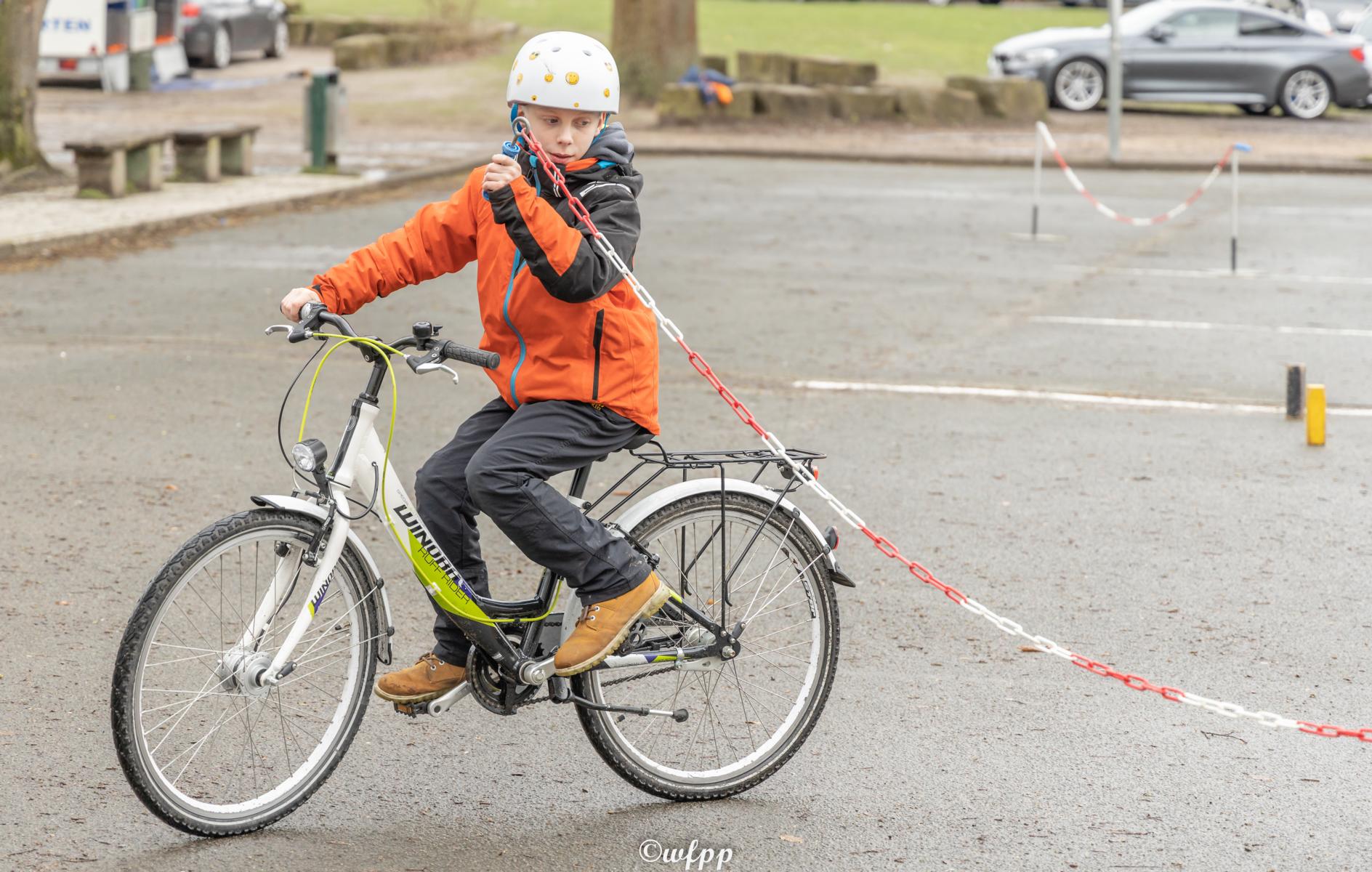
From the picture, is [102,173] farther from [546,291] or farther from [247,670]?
[546,291]

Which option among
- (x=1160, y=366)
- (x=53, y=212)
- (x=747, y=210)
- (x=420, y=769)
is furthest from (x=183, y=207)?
(x=420, y=769)

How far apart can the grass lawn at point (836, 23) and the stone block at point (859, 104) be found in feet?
15.9

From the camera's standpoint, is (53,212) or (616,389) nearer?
(616,389)

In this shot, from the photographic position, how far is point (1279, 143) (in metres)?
23.3

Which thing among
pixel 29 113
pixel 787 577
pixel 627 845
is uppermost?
pixel 29 113

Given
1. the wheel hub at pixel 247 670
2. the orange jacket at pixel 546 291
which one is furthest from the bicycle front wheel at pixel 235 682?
the orange jacket at pixel 546 291

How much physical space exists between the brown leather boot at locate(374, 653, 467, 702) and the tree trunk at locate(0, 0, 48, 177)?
14.0 meters

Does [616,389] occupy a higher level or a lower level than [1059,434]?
higher

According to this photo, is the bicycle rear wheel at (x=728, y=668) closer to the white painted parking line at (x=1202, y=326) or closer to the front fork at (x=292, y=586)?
the front fork at (x=292, y=586)

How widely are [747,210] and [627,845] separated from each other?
13.0 meters

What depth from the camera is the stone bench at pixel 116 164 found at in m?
15.9

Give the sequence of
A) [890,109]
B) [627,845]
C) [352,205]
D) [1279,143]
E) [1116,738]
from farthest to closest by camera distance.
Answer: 1. [890,109]
2. [1279,143]
3. [352,205]
4. [1116,738]
5. [627,845]

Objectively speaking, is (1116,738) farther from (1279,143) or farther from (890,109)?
(890,109)

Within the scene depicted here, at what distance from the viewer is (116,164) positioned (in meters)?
16.0
